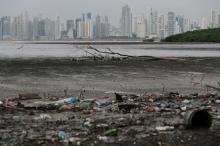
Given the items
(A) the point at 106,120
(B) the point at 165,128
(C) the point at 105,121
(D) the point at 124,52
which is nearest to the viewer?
(B) the point at 165,128

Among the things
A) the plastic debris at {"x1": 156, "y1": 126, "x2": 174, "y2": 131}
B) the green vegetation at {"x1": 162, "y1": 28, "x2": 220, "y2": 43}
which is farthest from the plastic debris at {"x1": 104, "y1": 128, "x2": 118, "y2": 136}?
the green vegetation at {"x1": 162, "y1": 28, "x2": 220, "y2": 43}

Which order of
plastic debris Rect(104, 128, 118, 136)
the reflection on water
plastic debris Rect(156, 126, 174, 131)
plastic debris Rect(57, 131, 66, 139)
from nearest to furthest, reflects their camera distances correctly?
plastic debris Rect(57, 131, 66, 139) < plastic debris Rect(104, 128, 118, 136) < plastic debris Rect(156, 126, 174, 131) < the reflection on water

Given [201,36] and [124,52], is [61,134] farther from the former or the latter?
[201,36]

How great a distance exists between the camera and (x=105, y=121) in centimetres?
1085

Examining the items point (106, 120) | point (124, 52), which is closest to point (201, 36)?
point (124, 52)

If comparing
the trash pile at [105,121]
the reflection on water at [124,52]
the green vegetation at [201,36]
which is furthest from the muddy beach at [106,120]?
the green vegetation at [201,36]

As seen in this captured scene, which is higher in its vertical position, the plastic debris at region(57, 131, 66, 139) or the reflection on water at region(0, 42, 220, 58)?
the reflection on water at region(0, 42, 220, 58)

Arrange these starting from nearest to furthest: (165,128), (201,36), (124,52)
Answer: (165,128), (124,52), (201,36)

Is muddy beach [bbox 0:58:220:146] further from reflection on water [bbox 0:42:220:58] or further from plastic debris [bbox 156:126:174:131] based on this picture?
reflection on water [bbox 0:42:220:58]

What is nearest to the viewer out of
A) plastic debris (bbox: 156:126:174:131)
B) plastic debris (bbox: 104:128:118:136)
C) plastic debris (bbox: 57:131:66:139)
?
plastic debris (bbox: 57:131:66:139)

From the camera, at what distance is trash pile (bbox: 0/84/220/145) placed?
8.88 m

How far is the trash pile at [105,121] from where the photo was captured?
29.1 feet

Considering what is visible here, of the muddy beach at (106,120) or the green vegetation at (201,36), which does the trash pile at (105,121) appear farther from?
the green vegetation at (201,36)

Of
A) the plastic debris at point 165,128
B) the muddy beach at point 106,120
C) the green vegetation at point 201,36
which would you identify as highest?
the green vegetation at point 201,36
